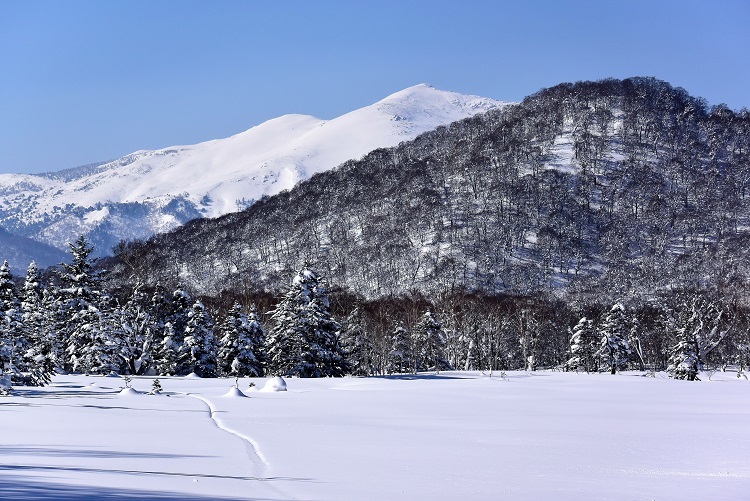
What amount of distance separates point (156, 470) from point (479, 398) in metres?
23.1

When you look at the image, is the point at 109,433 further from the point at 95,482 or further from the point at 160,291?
the point at 160,291

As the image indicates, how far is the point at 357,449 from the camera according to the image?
14680 mm

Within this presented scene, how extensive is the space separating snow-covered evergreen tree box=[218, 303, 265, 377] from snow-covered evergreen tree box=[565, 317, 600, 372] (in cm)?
3712

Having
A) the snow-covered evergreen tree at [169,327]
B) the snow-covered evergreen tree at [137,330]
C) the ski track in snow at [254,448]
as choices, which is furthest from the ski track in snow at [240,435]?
the snow-covered evergreen tree at [137,330]

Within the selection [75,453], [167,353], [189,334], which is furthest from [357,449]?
[167,353]

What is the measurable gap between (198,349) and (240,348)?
2931 millimetres

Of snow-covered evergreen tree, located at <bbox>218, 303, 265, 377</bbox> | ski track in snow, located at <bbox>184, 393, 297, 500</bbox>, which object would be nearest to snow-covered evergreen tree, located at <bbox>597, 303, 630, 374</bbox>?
snow-covered evergreen tree, located at <bbox>218, 303, 265, 377</bbox>

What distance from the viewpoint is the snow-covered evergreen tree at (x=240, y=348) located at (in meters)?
50.5

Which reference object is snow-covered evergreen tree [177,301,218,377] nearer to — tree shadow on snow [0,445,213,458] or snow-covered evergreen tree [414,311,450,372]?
snow-covered evergreen tree [414,311,450,372]

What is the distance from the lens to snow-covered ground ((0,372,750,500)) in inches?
393

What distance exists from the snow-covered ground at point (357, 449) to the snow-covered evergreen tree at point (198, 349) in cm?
2189

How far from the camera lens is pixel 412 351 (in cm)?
7344

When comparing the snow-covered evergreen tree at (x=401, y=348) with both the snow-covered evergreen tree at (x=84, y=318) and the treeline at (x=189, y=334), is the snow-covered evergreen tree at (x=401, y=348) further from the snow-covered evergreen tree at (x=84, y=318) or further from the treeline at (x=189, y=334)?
the snow-covered evergreen tree at (x=84, y=318)

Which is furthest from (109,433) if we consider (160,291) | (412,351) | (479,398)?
(412,351)
